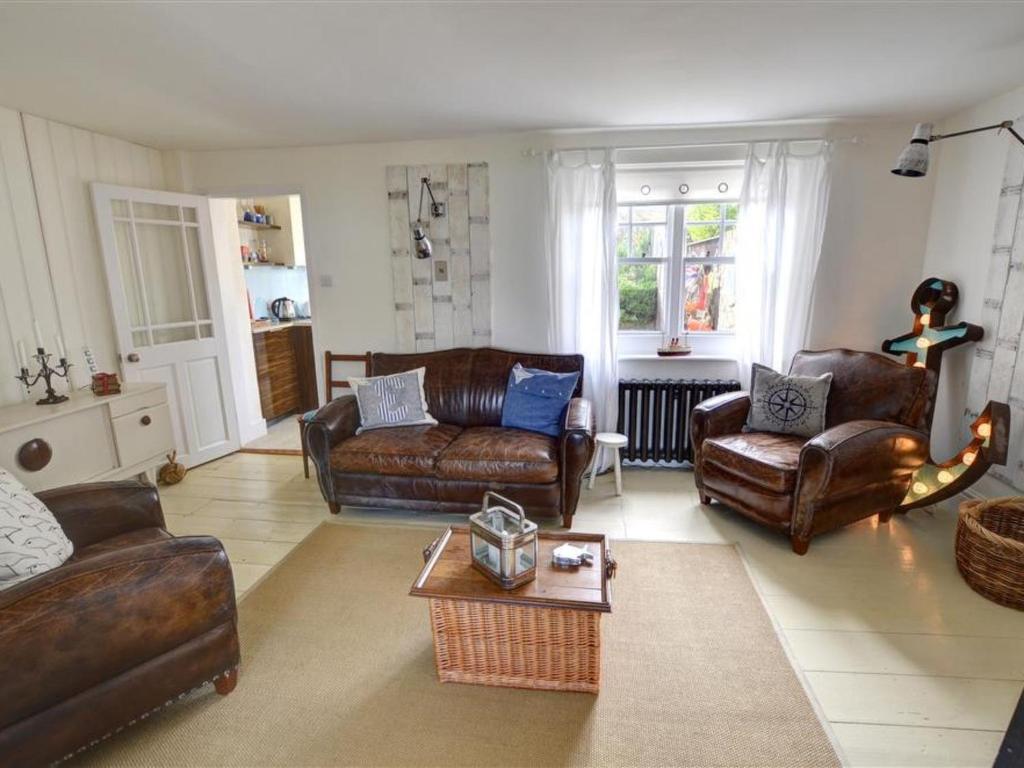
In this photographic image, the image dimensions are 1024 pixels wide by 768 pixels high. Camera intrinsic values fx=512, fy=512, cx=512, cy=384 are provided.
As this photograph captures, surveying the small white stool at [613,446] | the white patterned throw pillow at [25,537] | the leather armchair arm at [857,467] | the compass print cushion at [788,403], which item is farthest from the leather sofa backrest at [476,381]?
the white patterned throw pillow at [25,537]

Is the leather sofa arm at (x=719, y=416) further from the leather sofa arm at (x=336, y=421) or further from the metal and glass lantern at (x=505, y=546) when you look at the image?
the leather sofa arm at (x=336, y=421)

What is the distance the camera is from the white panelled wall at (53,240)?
9.34 ft

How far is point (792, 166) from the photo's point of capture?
327 cm

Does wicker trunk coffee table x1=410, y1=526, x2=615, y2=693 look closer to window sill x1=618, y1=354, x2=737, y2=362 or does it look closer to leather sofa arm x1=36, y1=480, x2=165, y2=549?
leather sofa arm x1=36, y1=480, x2=165, y2=549

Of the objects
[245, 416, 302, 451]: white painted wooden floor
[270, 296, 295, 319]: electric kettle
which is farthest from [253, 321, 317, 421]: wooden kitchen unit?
[270, 296, 295, 319]: electric kettle

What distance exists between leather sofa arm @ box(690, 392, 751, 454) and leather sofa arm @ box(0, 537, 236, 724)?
97.5 inches

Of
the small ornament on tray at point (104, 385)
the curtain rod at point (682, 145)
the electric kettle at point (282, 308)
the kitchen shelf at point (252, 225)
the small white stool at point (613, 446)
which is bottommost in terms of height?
the small white stool at point (613, 446)

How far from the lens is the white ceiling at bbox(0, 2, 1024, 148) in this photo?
183 centimetres

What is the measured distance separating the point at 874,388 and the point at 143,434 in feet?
14.1

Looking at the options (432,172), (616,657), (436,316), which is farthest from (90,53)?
(616,657)

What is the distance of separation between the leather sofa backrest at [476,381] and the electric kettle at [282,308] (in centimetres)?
262

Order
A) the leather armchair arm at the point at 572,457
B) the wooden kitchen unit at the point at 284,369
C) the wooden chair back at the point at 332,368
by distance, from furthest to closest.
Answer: the wooden kitchen unit at the point at 284,369
the wooden chair back at the point at 332,368
the leather armchair arm at the point at 572,457

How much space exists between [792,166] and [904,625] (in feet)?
8.74

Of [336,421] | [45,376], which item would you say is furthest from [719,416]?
[45,376]
